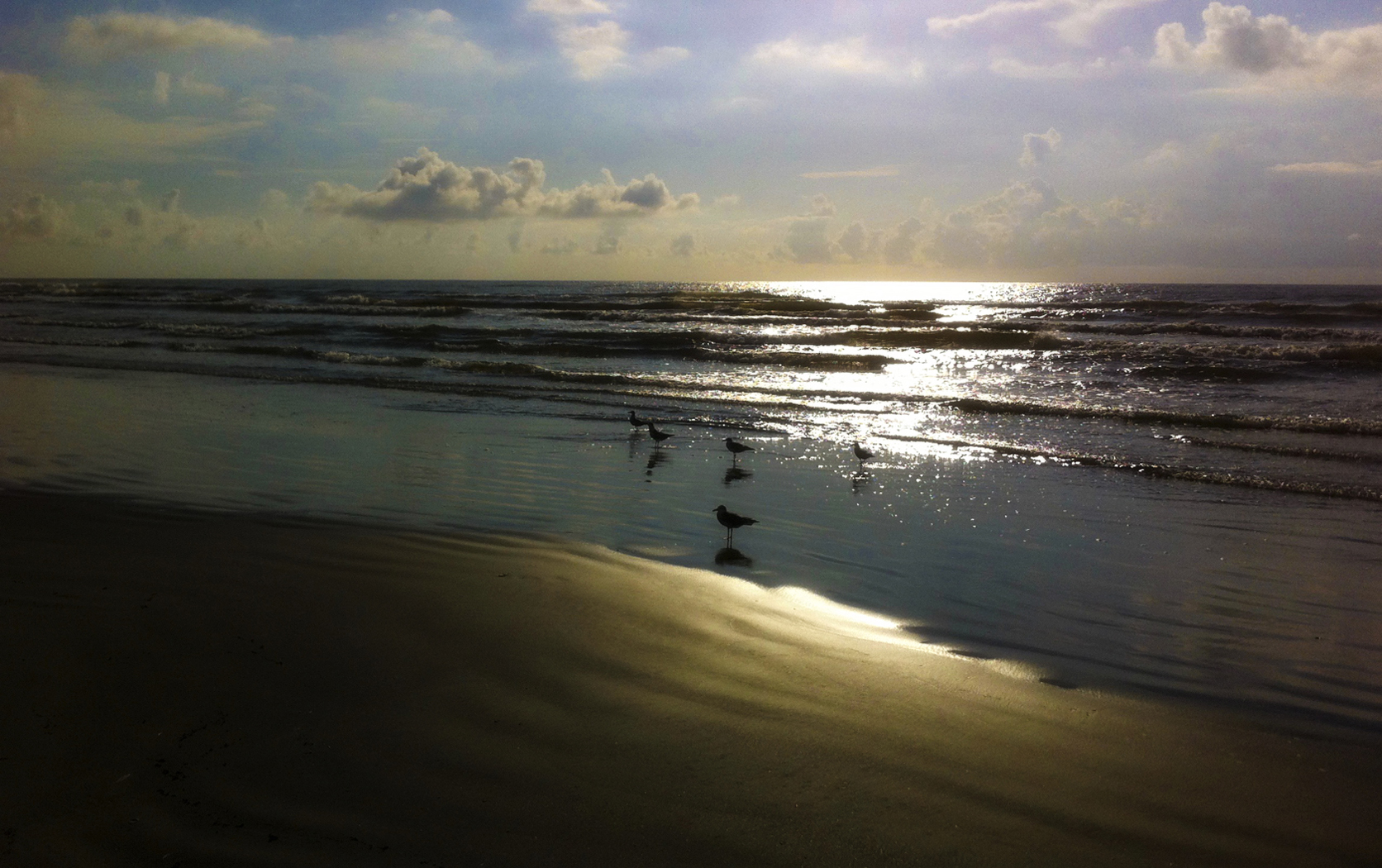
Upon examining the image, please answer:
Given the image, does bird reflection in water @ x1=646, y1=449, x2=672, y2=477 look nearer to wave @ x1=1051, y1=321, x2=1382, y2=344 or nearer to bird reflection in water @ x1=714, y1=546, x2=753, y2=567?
bird reflection in water @ x1=714, y1=546, x2=753, y2=567

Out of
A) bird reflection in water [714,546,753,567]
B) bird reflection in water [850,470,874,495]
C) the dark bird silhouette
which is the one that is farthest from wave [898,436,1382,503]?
bird reflection in water [714,546,753,567]

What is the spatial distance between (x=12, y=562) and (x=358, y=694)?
339 centimetres

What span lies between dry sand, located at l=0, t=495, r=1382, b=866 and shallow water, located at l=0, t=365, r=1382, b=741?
78 cm

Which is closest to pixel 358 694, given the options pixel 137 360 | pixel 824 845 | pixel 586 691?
pixel 586 691

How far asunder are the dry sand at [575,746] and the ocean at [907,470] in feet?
2.41

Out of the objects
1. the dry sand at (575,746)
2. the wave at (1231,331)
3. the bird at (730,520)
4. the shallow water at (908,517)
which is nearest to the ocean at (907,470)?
the shallow water at (908,517)

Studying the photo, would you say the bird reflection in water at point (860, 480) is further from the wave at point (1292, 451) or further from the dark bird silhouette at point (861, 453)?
the wave at point (1292, 451)

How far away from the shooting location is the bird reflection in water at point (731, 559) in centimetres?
665

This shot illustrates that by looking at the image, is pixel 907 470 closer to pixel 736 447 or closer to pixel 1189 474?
pixel 736 447

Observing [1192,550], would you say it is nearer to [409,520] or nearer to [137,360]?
[409,520]

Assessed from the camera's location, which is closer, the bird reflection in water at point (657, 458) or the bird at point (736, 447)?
the bird reflection in water at point (657, 458)

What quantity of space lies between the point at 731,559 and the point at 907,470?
14.4 feet

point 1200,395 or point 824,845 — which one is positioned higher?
point 1200,395

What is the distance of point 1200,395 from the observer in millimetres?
16891
